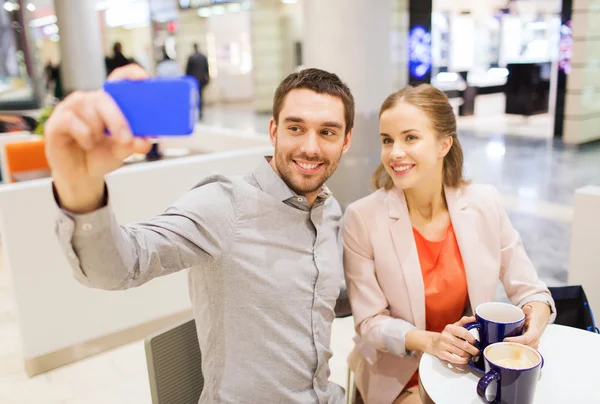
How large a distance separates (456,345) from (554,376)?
0.25 meters

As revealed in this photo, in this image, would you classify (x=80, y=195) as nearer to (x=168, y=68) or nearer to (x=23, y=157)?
(x=23, y=157)

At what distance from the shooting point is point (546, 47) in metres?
17.0

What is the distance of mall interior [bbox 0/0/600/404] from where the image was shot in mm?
2992

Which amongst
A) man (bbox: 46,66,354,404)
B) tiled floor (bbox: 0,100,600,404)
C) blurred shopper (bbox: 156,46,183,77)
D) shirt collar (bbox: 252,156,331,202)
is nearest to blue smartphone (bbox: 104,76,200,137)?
man (bbox: 46,66,354,404)

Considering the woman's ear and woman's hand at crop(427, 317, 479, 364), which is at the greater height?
the woman's ear

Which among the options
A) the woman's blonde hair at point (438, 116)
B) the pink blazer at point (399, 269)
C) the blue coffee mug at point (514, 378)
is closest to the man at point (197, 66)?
the woman's blonde hair at point (438, 116)

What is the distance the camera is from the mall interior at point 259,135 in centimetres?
299

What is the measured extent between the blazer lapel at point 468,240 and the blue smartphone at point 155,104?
1.21 meters

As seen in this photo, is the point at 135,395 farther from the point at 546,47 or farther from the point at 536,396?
the point at 546,47

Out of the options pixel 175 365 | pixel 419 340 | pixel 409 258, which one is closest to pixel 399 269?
pixel 409 258

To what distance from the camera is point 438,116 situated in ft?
5.58

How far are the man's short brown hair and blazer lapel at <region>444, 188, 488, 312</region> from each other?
466 millimetres

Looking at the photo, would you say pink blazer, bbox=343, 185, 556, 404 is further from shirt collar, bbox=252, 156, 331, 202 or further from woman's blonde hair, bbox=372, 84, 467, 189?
shirt collar, bbox=252, 156, 331, 202

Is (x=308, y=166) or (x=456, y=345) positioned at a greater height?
(x=308, y=166)
